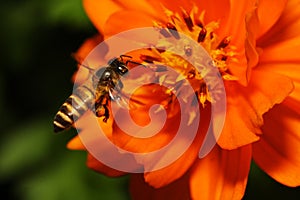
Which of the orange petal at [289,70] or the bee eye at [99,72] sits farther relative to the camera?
the bee eye at [99,72]

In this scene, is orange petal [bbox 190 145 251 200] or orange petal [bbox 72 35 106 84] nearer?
orange petal [bbox 190 145 251 200]

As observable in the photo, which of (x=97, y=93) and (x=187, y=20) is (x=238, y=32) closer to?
(x=187, y=20)

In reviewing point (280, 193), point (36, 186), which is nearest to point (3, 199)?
point (36, 186)

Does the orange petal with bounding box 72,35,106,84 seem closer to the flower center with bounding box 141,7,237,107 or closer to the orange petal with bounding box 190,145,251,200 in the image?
the flower center with bounding box 141,7,237,107

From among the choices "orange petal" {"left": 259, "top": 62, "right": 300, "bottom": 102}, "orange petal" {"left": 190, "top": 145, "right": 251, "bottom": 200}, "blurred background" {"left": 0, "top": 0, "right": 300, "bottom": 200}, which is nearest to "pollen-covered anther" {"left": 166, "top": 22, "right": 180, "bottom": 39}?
"orange petal" {"left": 259, "top": 62, "right": 300, "bottom": 102}

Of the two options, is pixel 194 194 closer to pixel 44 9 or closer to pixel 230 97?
pixel 230 97

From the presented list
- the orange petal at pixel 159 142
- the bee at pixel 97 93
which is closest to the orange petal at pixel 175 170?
the orange petal at pixel 159 142

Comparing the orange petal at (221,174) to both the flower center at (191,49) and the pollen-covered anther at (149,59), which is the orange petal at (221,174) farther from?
the pollen-covered anther at (149,59)
